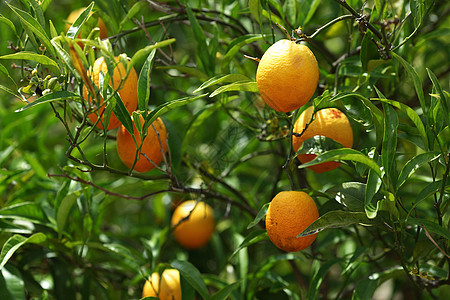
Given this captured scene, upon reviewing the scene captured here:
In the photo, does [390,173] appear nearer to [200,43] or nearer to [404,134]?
[404,134]

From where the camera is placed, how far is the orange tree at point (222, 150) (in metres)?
0.83

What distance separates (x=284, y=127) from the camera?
111 cm

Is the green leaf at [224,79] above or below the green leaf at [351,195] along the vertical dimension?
above

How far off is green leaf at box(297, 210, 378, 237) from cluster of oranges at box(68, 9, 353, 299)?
44 millimetres

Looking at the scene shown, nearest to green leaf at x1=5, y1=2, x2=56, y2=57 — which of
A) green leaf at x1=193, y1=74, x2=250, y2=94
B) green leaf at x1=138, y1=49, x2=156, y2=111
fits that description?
green leaf at x1=138, y1=49, x2=156, y2=111

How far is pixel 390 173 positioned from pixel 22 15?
0.68 meters

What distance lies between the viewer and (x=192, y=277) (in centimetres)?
104

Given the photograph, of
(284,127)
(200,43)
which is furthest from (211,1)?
(284,127)

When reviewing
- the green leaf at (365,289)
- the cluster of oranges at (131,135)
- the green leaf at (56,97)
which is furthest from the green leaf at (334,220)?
the green leaf at (56,97)

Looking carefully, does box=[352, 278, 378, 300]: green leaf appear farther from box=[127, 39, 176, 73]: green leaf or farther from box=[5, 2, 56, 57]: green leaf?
box=[5, 2, 56, 57]: green leaf

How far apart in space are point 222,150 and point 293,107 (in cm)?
56

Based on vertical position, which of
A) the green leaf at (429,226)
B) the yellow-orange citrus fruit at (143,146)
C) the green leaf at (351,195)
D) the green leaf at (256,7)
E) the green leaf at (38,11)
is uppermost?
the green leaf at (38,11)

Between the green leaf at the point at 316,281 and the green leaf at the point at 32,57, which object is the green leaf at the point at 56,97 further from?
the green leaf at the point at 316,281

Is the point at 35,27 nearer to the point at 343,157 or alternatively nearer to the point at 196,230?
the point at 343,157
